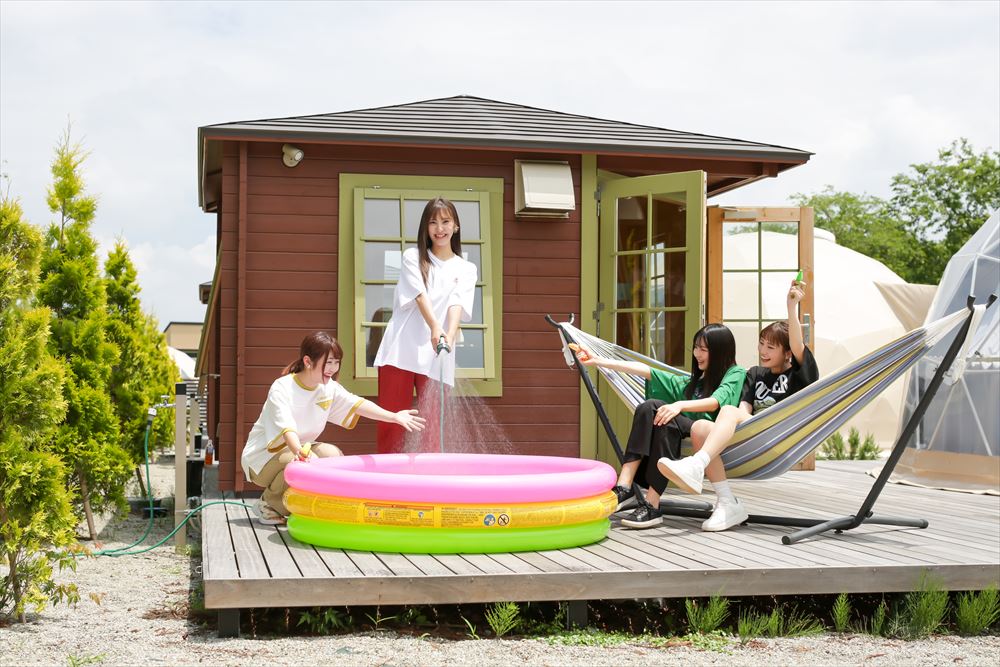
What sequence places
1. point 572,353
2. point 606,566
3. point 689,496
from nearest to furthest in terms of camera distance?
point 606,566
point 572,353
point 689,496

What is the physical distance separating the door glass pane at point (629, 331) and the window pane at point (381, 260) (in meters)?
1.55

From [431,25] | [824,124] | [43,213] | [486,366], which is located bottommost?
[486,366]

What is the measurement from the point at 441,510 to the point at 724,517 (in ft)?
4.91

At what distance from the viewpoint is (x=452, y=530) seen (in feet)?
12.7

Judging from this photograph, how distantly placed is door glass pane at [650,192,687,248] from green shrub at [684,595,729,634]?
319 centimetres

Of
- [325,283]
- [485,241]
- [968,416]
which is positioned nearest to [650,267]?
[485,241]

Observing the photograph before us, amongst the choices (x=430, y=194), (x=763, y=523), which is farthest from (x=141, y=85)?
(x=763, y=523)

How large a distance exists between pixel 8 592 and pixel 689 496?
12.2 ft

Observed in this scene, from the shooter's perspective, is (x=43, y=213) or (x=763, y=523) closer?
(x=763, y=523)

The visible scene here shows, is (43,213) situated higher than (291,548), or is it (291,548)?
(43,213)

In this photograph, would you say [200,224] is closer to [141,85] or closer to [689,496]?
[141,85]

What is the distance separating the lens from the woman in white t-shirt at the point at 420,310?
16.9 ft

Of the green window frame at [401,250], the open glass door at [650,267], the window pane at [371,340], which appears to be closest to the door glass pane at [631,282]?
the open glass door at [650,267]

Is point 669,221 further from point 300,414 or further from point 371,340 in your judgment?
point 300,414
